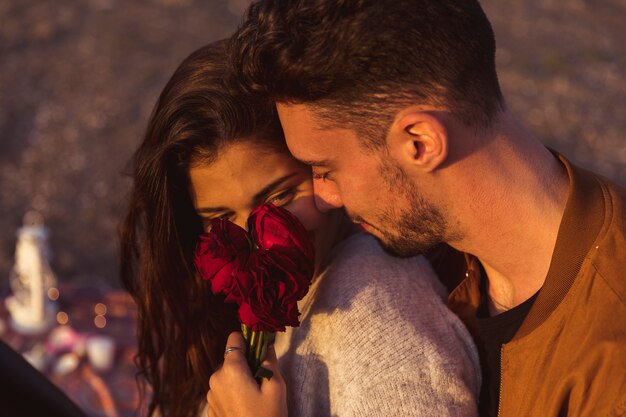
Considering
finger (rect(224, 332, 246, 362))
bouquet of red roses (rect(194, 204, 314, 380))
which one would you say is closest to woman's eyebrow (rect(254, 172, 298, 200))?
bouquet of red roses (rect(194, 204, 314, 380))

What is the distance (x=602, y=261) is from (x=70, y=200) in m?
6.21

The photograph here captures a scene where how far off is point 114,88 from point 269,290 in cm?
777

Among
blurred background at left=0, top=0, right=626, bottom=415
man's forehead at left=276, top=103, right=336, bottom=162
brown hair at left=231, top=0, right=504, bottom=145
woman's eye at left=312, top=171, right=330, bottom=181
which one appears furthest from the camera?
blurred background at left=0, top=0, right=626, bottom=415

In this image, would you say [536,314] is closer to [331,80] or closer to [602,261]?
[602,261]

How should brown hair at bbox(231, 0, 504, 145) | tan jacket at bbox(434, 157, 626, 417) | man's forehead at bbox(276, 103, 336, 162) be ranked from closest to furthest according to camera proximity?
tan jacket at bbox(434, 157, 626, 417) → brown hair at bbox(231, 0, 504, 145) → man's forehead at bbox(276, 103, 336, 162)

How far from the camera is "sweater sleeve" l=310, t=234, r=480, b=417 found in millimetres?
2365

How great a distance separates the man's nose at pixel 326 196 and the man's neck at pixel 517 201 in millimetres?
411

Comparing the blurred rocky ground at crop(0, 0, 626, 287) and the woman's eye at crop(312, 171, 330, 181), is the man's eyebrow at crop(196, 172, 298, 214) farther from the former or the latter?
the blurred rocky ground at crop(0, 0, 626, 287)

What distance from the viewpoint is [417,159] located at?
97.6 inches

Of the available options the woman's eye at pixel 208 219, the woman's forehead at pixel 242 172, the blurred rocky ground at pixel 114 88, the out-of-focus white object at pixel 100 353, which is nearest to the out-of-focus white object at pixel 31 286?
the out-of-focus white object at pixel 100 353

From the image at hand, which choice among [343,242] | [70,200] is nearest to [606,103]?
[70,200]

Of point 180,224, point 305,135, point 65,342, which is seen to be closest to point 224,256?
point 305,135

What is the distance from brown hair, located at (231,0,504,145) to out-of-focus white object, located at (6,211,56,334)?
251 centimetres

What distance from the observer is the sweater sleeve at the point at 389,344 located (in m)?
2.37
